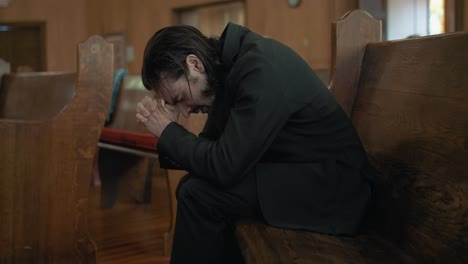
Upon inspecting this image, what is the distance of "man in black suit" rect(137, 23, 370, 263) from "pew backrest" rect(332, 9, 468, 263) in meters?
0.10

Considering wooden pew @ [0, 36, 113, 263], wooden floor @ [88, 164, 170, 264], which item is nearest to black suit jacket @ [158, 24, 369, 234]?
wooden pew @ [0, 36, 113, 263]

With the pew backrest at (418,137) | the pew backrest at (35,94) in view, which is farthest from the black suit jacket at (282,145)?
the pew backrest at (35,94)

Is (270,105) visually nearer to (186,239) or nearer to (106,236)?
(186,239)

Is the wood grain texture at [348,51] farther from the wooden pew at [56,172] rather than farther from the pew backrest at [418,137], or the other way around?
the wooden pew at [56,172]

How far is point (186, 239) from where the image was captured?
4.84ft

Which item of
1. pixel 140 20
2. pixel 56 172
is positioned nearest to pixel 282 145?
pixel 56 172

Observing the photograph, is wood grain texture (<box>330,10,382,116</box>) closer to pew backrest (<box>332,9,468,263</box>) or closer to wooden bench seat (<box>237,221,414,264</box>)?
pew backrest (<box>332,9,468,263</box>)

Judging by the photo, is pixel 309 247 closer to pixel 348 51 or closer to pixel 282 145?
pixel 282 145

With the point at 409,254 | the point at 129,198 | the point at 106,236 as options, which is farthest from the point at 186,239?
the point at 129,198

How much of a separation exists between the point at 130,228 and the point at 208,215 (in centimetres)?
216

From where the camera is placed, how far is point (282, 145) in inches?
57.2

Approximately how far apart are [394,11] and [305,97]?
4219mm

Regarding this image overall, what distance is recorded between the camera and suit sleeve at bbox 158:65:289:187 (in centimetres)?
134

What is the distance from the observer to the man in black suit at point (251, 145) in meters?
1.37
